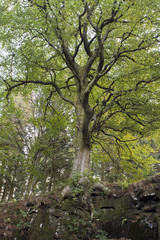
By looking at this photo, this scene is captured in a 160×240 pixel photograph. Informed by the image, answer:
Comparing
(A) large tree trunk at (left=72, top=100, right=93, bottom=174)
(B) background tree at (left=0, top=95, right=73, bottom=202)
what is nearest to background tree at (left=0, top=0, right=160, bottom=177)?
(A) large tree trunk at (left=72, top=100, right=93, bottom=174)

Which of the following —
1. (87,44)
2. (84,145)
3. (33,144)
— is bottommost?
(84,145)

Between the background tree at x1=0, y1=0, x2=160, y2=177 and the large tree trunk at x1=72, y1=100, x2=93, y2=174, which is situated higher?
the background tree at x1=0, y1=0, x2=160, y2=177

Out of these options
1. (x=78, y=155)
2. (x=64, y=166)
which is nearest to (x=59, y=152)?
(x=64, y=166)

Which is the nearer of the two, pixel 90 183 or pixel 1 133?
pixel 90 183

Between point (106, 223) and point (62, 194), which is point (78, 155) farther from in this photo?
point (106, 223)

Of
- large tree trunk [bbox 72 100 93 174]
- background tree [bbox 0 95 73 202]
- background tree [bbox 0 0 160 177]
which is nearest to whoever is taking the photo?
background tree [bbox 0 0 160 177]

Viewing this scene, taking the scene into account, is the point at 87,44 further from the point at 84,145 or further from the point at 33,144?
the point at 33,144

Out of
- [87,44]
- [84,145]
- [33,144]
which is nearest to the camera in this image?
[84,145]

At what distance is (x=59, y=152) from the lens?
14.4m

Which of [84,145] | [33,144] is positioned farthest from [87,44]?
[33,144]

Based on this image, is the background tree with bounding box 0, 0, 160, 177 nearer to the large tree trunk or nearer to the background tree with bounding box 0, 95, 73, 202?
the large tree trunk

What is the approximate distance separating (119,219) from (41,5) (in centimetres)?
999

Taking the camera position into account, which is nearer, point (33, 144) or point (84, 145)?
point (84, 145)

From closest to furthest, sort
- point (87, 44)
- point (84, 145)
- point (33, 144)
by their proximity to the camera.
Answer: point (84, 145), point (87, 44), point (33, 144)
